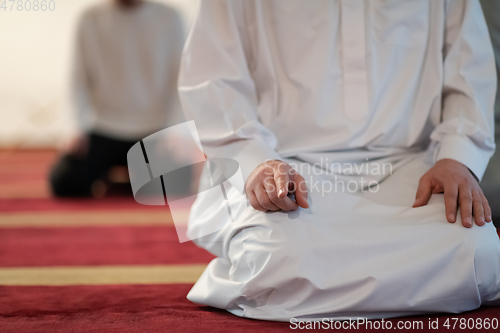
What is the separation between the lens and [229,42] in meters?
0.87

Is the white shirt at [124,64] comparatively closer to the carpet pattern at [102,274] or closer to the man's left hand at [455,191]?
the carpet pattern at [102,274]

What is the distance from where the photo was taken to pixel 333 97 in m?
0.86

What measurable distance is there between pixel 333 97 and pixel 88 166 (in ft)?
5.36

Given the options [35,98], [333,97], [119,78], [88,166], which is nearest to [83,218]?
[88,166]

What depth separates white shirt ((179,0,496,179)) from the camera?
845mm

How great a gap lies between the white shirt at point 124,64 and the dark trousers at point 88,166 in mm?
57

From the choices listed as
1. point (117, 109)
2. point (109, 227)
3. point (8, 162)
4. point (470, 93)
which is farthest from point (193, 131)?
point (8, 162)

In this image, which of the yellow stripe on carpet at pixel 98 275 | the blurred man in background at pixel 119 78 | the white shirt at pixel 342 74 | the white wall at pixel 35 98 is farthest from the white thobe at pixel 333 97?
the white wall at pixel 35 98

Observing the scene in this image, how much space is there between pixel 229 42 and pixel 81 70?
1631mm

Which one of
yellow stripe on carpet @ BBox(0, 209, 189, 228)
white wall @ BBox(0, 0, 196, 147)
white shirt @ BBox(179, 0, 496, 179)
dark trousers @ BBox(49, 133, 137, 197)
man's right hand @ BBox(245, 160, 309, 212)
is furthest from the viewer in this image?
white wall @ BBox(0, 0, 196, 147)

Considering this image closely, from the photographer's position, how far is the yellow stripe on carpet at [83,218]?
5.06ft

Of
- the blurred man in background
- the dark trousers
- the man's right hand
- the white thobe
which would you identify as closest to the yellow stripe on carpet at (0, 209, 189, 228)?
the dark trousers

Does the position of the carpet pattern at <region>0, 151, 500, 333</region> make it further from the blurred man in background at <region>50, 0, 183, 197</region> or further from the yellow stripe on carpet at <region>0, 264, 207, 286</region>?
the blurred man in background at <region>50, 0, 183, 197</region>

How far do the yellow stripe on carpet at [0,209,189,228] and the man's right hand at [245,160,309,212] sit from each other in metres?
0.93
